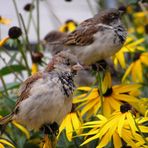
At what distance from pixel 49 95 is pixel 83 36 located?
1.66 feet

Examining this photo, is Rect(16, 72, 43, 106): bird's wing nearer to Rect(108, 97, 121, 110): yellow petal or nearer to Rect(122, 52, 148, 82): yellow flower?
Rect(108, 97, 121, 110): yellow petal

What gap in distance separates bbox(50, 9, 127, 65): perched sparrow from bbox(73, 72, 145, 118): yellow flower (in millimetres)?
67

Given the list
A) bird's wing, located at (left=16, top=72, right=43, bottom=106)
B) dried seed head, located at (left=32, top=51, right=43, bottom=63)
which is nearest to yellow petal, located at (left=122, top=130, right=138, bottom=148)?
bird's wing, located at (left=16, top=72, right=43, bottom=106)

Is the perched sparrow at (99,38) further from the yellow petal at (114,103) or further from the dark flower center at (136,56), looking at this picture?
the dark flower center at (136,56)

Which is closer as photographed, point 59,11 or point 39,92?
point 39,92

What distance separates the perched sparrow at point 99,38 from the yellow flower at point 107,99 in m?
0.07

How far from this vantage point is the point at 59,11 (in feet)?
18.0

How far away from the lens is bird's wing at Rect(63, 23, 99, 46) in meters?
1.91

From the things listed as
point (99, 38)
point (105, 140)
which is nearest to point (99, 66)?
point (99, 38)

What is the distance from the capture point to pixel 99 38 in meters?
1.88

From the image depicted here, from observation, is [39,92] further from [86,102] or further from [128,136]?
[86,102]

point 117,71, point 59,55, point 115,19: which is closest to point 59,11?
point 117,71

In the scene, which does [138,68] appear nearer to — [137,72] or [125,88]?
[137,72]

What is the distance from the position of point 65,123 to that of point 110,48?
260 mm
